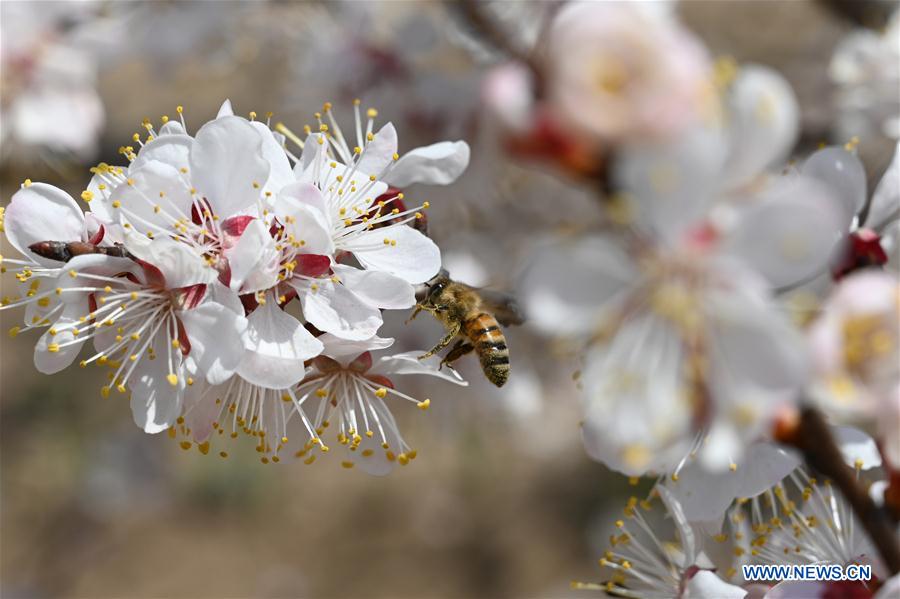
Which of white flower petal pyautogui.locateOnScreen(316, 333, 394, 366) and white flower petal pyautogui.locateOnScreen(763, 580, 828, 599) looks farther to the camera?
white flower petal pyautogui.locateOnScreen(316, 333, 394, 366)

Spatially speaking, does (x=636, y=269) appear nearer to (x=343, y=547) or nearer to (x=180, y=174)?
(x=180, y=174)

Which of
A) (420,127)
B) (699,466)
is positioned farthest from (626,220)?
(420,127)

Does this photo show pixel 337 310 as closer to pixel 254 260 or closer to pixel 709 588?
pixel 254 260

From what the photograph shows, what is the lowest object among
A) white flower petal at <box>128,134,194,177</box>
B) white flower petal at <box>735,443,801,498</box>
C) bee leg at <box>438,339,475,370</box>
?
bee leg at <box>438,339,475,370</box>

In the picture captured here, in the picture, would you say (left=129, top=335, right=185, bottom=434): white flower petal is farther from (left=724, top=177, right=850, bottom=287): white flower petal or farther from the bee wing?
(left=724, top=177, right=850, bottom=287): white flower petal

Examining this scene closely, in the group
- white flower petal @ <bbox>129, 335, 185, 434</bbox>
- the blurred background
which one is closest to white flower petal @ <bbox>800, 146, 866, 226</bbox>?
white flower petal @ <bbox>129, 335, 185, 434</bbox>

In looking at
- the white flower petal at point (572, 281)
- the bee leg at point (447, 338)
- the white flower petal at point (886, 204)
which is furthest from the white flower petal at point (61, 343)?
the white flower petal at point (886, 204)

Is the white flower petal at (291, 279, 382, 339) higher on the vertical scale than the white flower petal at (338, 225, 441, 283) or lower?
lower
